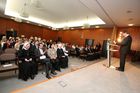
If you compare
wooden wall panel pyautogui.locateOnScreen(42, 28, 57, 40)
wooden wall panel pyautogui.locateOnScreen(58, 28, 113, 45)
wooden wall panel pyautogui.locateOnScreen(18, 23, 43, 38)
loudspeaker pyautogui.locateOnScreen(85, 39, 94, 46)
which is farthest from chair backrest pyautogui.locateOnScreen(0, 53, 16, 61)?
wooden wall panel pyautogui.locateOnScreen(42, 28, 57, 40)

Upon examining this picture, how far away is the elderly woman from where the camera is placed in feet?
11.8

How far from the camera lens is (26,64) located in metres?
3.67

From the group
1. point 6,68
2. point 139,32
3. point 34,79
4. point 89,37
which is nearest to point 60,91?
point 34,79

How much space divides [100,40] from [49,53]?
7536mm

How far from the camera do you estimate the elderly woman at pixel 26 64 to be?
3.60 metres

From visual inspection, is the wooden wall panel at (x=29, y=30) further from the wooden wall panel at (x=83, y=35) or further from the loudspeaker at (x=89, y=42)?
the loudspeaker at (x=89, y=42)

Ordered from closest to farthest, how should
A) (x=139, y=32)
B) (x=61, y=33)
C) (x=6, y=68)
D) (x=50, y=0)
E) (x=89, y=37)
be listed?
(x=6, y=68) → (x=50, y=0) → (x=139, y=32) → (x=89, y=37) → (x=61, y=33)

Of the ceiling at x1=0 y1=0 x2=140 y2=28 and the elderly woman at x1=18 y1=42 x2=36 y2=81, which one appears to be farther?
the ceiling at x1=0 y1=0 x2=140 y2=28

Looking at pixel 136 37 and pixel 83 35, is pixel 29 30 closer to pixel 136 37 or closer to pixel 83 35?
pixel 83 35

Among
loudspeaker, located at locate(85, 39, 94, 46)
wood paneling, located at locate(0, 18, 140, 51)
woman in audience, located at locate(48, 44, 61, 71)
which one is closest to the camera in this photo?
woman in audience, located at locate(48, 44, 61, 71)

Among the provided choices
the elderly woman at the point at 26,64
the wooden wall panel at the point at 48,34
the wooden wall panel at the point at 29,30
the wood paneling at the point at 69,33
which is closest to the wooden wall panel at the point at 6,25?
the wood paneling at the point at 69,33

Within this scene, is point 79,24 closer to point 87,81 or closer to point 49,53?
point 49,53

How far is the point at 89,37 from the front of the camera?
39.3 ft

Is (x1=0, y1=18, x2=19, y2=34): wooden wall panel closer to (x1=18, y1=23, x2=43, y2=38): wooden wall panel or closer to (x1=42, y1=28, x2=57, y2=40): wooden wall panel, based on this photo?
(x1=18, y1=23, x2=43, y2=38): wooden wall panel
